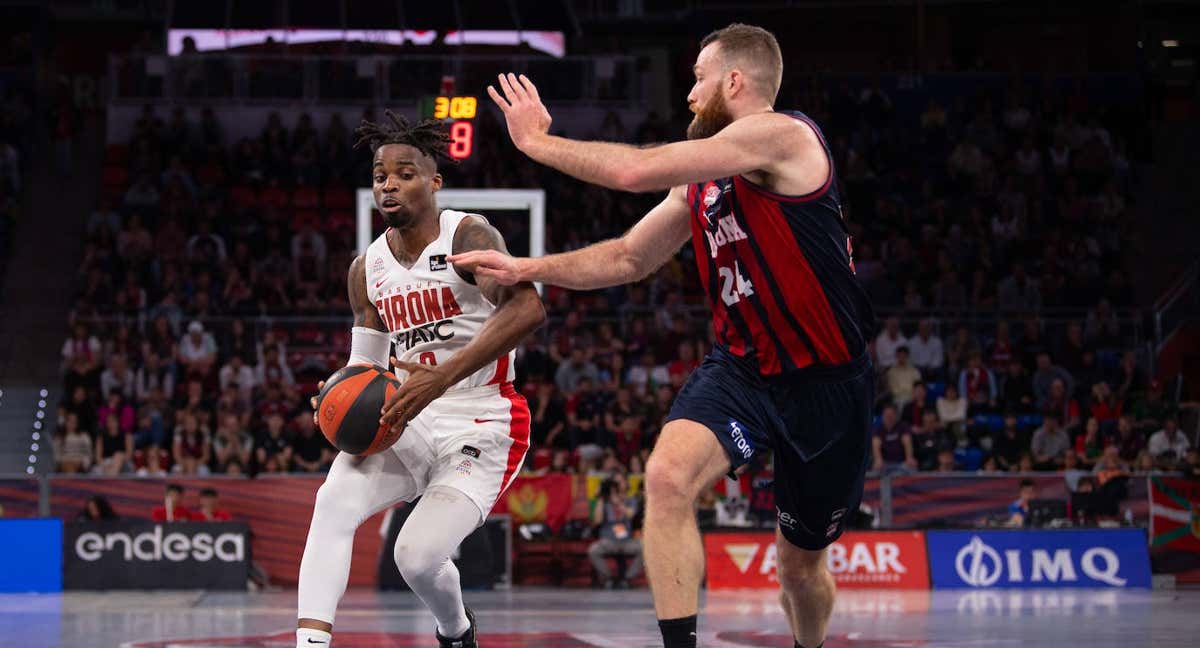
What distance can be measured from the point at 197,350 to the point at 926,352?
9506mm

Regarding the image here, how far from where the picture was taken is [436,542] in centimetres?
632

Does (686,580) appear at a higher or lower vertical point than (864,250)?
lower

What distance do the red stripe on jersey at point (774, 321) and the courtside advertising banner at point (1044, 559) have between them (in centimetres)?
1042

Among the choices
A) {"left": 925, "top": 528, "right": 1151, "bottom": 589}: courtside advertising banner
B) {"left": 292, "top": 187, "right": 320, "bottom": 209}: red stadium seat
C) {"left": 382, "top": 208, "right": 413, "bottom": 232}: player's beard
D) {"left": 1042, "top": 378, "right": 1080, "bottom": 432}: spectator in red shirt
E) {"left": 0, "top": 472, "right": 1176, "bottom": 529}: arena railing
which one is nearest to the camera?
{"left": 382, "top": 208, "right": 413, "bottom": 232}: player's beard

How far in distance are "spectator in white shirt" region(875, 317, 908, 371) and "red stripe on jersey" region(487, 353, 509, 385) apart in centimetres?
1297

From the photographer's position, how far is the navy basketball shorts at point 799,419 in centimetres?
570

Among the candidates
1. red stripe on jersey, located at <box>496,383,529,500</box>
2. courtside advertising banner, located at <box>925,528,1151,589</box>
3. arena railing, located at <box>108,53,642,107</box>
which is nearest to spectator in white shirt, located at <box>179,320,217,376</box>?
arena railing, located at <box>108,53,642,107</box>

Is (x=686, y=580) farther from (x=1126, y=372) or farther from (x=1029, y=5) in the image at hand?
(x=1029, y=5)

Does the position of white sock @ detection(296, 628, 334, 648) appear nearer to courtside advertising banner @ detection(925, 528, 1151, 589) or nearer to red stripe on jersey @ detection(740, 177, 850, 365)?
red stripe on jersey @ detection(740, 177, 850, 365)

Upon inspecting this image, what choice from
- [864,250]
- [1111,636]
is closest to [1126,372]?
[864,250]

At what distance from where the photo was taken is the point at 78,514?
15844 millimetres

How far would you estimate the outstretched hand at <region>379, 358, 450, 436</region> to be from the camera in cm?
616

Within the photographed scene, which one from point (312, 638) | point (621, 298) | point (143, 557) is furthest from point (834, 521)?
point (621, 298)

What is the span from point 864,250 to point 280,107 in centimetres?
988
